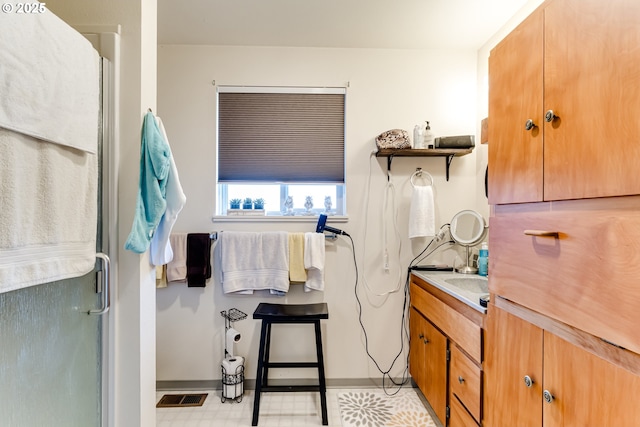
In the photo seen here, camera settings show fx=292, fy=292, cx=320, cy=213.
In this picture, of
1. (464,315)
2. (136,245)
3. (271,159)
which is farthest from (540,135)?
(271,159)

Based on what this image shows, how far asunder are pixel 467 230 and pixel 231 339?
1.81m

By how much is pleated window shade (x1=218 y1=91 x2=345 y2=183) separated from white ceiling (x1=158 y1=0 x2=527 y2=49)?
371mm

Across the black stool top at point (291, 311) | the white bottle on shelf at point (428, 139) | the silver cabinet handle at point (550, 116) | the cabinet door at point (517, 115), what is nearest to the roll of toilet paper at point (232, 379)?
the black stool top at point (291, 311)

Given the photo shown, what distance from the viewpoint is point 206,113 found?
83.8 inches

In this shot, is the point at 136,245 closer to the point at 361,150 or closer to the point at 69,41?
the point at 69,41

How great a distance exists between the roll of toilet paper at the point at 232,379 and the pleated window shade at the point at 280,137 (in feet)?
4.20

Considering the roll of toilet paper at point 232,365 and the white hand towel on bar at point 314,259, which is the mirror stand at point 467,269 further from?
the roll of toilet paper at point 232,365

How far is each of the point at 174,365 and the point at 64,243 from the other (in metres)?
1.58

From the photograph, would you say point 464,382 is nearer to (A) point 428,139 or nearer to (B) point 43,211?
(A) point 428,139

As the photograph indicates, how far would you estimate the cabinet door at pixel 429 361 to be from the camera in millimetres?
1595

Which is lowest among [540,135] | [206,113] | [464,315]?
[464,315]

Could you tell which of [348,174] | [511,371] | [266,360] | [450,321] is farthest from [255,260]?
[511,371]

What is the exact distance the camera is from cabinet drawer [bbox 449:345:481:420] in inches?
50.3

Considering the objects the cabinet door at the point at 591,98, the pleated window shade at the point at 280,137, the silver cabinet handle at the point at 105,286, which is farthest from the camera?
the pleated window shade at the point at 280,137
